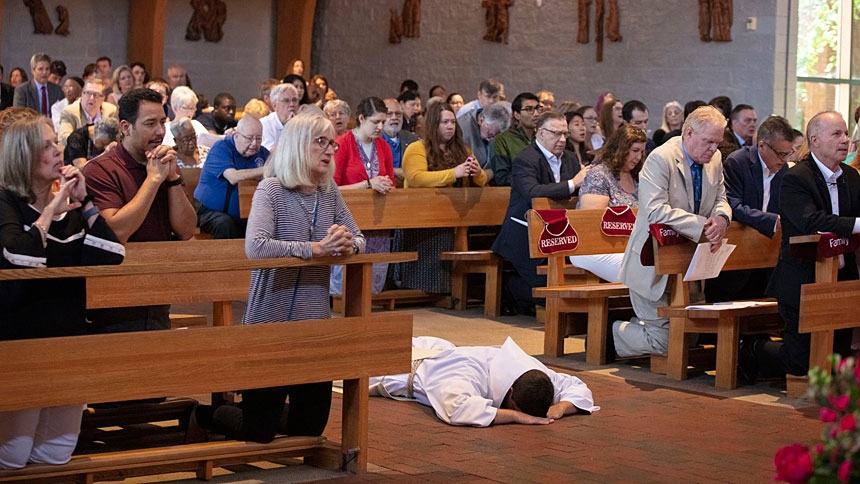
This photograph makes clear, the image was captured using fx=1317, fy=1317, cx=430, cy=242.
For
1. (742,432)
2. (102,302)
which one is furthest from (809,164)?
(102,302)

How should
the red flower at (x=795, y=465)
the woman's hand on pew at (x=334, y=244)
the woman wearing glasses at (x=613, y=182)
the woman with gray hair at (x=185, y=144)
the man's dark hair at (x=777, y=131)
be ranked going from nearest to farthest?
the red flower at (x=795, y=465)
the woman's hand on pew at (x=334, y=244)
the man's dark hair at (x=777, y=131)
the woman wearing glasses at (x=613, y=182)
the woman with gray hair at (x=185, y=144)

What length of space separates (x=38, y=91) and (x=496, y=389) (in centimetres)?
952

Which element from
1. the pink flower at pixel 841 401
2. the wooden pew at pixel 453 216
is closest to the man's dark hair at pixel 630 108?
the wooden pew at pixel 453 216

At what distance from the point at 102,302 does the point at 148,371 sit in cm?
90

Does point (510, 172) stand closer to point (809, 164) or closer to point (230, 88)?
point (809, 164)

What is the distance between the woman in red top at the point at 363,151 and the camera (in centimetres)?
961

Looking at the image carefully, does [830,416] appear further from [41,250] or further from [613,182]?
[613,182]

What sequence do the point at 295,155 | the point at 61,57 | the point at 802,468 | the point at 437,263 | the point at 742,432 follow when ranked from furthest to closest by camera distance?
the point at 61,57 < the point at 437,263 < the point at 742,432 < the point at 295,155 < the point at 802,468

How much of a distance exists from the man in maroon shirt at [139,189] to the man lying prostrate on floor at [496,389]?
1.39 meters

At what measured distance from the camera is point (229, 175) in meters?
8.77

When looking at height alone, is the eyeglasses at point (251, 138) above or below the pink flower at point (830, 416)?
above

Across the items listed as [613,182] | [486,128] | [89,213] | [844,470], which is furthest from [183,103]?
[844,470]

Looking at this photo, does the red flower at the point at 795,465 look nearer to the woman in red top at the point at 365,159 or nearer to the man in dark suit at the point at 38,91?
the woman in red top at the point at 365,159

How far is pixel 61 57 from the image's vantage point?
57.7 feet
